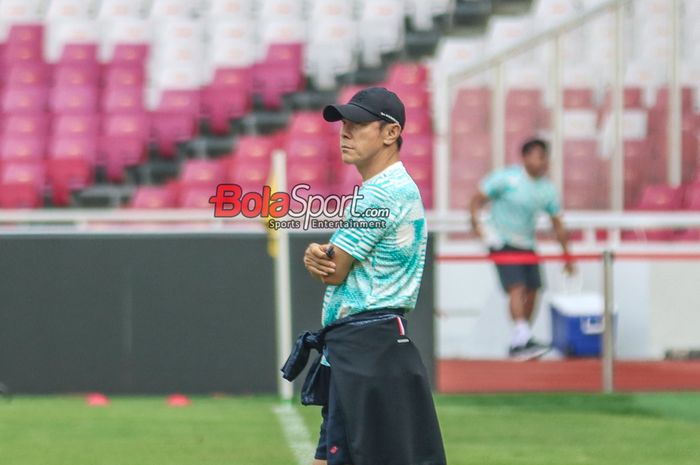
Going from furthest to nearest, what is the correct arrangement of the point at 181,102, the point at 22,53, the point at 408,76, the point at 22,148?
1. the point at 22,53
2. the point at 181,102
3. the point at 22,148
4. the point at 408,76

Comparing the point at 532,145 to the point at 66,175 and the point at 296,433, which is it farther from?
the point at 66,175

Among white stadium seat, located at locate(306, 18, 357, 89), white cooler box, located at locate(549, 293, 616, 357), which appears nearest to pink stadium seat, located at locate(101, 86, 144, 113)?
white stadium seat, located at locate(306, 18, 357, 89)

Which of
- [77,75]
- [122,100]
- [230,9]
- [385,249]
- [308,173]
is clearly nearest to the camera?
[385,249]

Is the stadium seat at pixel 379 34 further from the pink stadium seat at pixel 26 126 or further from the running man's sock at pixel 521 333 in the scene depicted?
the running man's sock at pixel 521 333

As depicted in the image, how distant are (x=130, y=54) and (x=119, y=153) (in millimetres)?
2784

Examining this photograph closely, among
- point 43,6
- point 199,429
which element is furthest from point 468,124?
point 43,6

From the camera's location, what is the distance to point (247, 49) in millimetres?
21875

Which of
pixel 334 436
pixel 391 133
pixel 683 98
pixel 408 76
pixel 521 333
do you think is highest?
pixel 408 76

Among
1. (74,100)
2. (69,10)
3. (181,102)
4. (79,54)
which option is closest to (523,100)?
(181,102)

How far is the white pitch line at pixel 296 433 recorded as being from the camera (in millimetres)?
7918

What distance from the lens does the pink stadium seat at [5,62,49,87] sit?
2144cm

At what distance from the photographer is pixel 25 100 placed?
20.9 metres

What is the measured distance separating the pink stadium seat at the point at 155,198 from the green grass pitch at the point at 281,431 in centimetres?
679

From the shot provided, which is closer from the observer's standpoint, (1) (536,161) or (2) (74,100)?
(1) (536,161)
